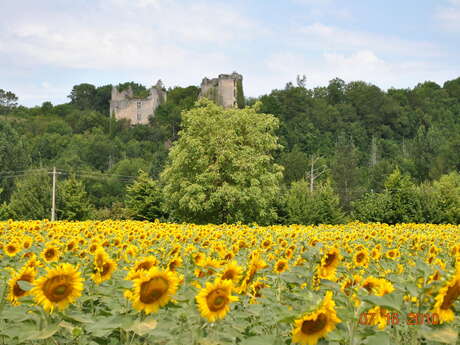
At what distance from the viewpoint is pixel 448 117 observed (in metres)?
86.1

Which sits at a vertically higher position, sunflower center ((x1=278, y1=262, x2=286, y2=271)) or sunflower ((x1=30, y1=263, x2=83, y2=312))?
sunflower ((x1=30, y1=263, x2=83, y2=312))

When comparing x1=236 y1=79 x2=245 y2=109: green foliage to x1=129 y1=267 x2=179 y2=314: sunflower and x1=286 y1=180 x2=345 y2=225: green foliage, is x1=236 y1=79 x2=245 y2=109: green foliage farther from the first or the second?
x1=129 y1=267 x2=179 y2=314: sunflower

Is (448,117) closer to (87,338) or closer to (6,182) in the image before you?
(6,182)

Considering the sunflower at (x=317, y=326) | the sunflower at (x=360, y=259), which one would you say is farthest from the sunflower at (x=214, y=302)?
the sunflower at (x=360, y=259)

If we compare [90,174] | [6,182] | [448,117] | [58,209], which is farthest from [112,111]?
[58,209]

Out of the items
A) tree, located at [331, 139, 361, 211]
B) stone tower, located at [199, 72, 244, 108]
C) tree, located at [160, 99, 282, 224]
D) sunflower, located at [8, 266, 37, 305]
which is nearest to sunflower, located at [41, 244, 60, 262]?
sunflower, located at [8, 266, 37, 305]

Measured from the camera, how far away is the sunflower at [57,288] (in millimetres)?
2457

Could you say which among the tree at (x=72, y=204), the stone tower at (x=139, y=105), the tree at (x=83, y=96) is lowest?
the tree at (x=72, y=204)

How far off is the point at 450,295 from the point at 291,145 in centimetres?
7573

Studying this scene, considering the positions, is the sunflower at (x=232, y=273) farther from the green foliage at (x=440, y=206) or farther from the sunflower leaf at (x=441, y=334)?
the green foliage at (x=440, y=206)

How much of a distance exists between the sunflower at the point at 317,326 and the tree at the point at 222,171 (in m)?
27.0

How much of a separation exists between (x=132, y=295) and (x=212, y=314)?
383 millimetres

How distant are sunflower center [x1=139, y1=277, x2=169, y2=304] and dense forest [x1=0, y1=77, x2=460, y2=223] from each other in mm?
34510

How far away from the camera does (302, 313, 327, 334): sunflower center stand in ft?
7.25
